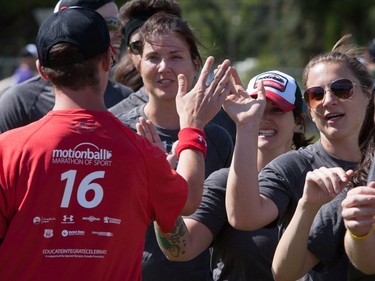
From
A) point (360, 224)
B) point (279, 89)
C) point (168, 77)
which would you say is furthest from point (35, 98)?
point (360, 224)

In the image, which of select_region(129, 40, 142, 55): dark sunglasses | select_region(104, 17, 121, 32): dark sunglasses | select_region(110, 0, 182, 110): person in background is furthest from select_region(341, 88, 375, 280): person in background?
select_region(104, 17, 121, 32): dark sunglasses

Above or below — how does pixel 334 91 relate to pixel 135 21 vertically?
above

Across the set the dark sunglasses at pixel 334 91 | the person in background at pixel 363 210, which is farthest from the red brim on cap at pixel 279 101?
the person in background at pixel 363 210

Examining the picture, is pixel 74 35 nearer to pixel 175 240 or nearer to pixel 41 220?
pixel 41 220

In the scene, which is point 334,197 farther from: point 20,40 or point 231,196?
point 20,40

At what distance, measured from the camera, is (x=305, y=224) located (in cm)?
406

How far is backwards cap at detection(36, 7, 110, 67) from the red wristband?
1.74ft

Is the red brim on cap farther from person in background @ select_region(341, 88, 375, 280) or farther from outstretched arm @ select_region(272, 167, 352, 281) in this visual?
outstretched arm @ select_region(272, 167, 352, 281)

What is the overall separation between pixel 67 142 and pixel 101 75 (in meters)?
0.31

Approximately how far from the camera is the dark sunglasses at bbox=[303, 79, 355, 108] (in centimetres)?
493

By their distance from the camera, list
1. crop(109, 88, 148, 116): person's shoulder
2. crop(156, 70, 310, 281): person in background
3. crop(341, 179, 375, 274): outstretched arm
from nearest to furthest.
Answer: crop(341, 179, 375, 274): outstretched arm
crop(156, 70, 310, 281): person in background
crop(109, 88, 148, 116): person's shoulder

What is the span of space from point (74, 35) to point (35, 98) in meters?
2.84

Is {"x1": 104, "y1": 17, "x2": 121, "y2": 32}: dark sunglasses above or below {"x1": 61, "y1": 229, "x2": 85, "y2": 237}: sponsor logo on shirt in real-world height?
below

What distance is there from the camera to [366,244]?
149 inches
